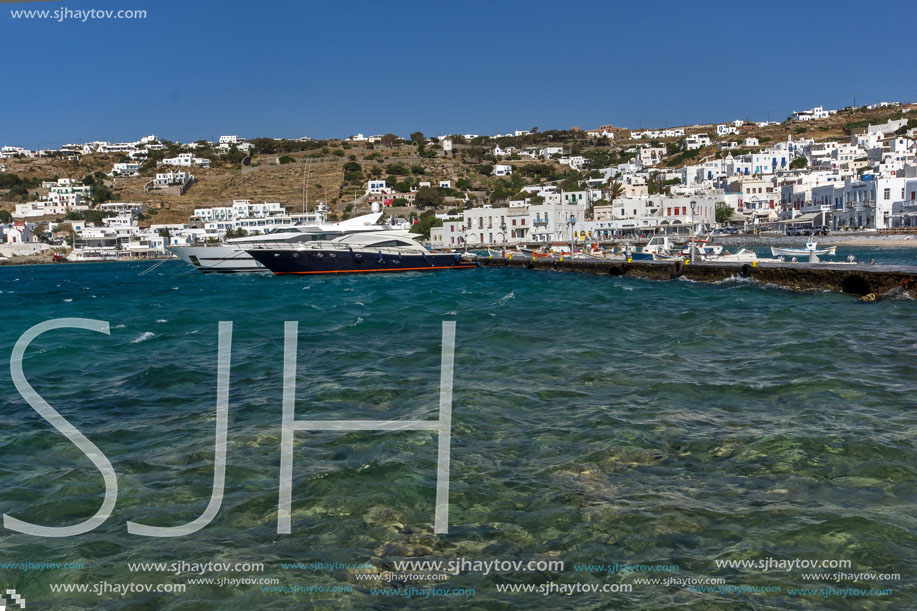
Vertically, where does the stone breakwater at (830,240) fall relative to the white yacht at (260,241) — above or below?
above

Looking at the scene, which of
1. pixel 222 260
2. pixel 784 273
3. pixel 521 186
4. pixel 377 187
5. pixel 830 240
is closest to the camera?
pixel 784 273

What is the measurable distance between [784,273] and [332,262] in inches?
1110

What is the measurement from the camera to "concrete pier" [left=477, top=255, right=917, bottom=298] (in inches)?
816

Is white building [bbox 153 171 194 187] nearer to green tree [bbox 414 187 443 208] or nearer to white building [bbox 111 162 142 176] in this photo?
white building [bbox 111 162 142 176]

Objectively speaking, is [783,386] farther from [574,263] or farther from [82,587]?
[574,263]

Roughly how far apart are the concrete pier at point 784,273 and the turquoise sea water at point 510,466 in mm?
6982

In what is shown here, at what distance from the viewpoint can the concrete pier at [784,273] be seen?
20.7 metres

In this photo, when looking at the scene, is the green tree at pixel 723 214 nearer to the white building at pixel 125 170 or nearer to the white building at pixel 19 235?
the white building at pixel 19 235

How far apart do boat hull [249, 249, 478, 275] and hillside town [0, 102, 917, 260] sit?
8872mm

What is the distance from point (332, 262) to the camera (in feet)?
147

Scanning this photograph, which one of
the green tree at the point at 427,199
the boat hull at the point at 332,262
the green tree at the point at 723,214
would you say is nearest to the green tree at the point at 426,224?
the green tree at the point at 427,199
